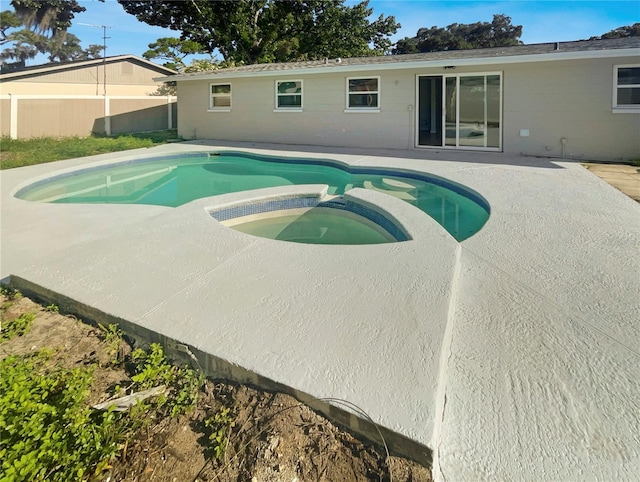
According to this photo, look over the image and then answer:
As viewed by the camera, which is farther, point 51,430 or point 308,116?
point 308,116

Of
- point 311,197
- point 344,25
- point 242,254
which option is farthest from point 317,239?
point 344,25

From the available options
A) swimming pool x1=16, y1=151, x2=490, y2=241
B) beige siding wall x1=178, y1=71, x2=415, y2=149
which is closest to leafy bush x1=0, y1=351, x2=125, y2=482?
swimming pool x1=16, y1=151, x2=490, y2=241

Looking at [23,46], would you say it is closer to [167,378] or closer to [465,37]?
[465,37]

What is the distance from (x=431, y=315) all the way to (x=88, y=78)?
2286 cm

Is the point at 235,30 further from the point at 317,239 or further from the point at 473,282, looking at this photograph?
the point at 473,282

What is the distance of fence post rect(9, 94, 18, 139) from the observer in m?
14.3

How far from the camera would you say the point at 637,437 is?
1953 millimetres

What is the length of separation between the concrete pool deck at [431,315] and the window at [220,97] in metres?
11.1

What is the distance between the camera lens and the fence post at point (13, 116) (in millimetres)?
14297

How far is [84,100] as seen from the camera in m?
16.6

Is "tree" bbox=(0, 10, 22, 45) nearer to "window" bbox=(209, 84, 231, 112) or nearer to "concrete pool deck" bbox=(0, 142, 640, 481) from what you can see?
"window" bbox=(209, 84, 231, 112)

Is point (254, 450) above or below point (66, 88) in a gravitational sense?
below

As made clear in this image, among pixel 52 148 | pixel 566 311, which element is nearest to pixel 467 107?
pixel 566 311

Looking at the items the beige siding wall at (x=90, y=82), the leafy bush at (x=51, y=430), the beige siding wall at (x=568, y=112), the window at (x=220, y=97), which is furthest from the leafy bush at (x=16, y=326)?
the beige siding wall at (x=90, y=82)
